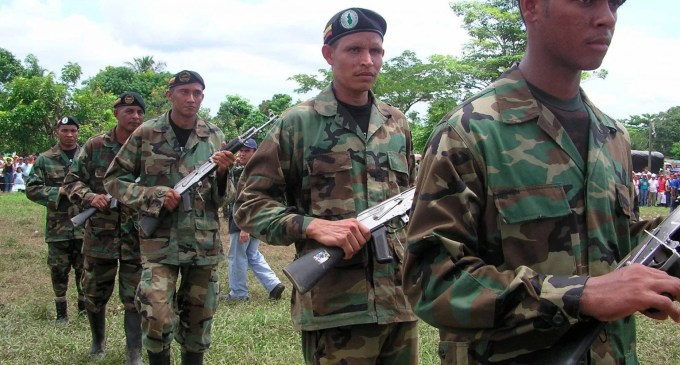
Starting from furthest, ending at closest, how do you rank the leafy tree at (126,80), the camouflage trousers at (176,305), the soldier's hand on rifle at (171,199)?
the leafy tree at (126,80)
the soldier's hand on rifle at (171,199)
the camouflage trousers at (176,305)

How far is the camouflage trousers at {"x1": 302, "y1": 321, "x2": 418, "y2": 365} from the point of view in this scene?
311 centimetres

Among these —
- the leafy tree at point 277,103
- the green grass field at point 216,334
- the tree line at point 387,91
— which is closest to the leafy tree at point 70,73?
the tree line at point 387,91

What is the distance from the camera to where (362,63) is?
333 centimetres

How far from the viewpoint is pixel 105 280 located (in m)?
6.44

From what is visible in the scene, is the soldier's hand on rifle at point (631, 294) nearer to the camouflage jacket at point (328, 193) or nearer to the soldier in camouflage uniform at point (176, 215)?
the camouflage jacket at point (328, 193)

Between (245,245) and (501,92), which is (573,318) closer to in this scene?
(501,92)

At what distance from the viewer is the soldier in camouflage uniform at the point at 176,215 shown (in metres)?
5.01

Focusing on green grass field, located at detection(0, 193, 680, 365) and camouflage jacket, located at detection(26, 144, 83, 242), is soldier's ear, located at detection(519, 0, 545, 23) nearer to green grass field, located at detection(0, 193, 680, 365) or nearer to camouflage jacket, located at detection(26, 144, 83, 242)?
green grass field, located at detection(0, 193, 680, 365)

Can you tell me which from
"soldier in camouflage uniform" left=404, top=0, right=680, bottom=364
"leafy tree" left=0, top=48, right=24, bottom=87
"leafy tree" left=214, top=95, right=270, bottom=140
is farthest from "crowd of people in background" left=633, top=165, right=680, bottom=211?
"leafy tree" left=0, top=48, right=24, bottom=87

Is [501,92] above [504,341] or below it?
above

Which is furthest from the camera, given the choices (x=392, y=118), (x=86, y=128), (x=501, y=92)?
(x=86, y=128)

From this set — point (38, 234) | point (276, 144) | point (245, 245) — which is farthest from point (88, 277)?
point (38, 234)

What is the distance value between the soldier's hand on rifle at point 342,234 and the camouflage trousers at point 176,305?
7.62 feet

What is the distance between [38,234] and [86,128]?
10961mm
